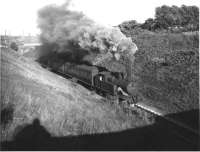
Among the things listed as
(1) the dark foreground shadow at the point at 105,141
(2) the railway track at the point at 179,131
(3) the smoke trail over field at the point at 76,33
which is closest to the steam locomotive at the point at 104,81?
(2) the railway track at the point at 179,131

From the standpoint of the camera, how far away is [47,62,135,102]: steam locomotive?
16656 mm

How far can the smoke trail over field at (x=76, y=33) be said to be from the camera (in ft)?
76.7

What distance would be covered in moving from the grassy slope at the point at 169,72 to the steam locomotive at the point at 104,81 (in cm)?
400

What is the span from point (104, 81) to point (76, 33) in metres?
12.7

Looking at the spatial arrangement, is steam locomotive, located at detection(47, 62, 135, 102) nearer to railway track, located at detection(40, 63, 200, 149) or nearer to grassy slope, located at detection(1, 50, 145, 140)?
railway track, located at detection(40, 63, 200, 149)

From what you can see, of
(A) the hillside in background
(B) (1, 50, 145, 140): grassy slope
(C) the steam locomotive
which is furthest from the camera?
(A) the hillside in background

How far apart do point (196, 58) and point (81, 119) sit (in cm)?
1904

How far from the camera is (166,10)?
171 ft

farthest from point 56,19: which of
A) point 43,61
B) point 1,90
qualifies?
point 1,90

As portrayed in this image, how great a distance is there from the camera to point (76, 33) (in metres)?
28.5

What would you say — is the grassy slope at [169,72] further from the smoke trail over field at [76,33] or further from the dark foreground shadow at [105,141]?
the dark foreground shadow at [105,141]

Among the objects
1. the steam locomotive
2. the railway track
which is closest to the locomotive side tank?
the steam locomotive

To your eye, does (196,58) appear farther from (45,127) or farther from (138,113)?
(45,127)

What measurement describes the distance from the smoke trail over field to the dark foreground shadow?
1232 centimetres
